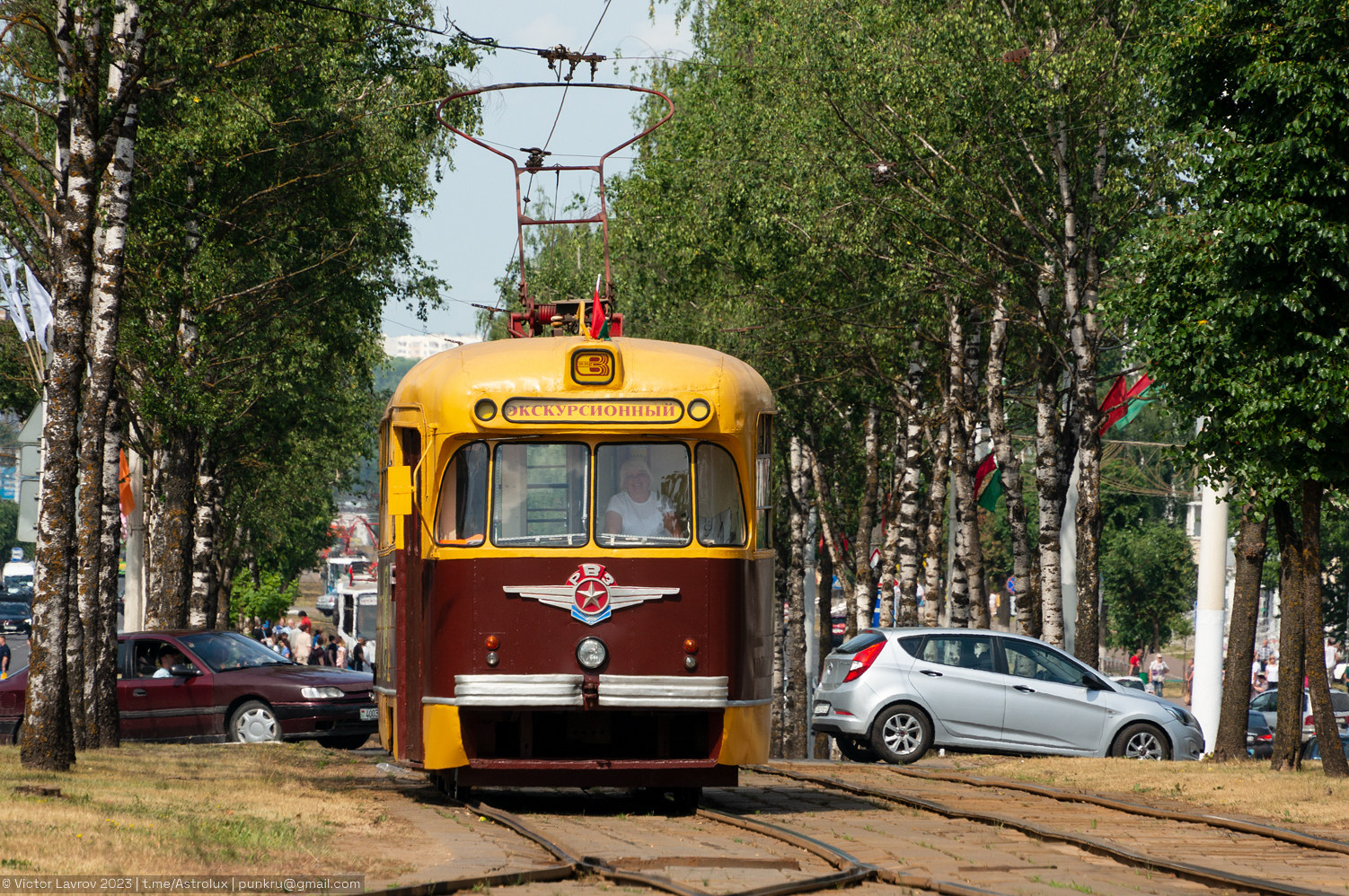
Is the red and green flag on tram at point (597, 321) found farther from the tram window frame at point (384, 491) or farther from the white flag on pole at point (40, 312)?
the white flag on pole at point (40, 312)

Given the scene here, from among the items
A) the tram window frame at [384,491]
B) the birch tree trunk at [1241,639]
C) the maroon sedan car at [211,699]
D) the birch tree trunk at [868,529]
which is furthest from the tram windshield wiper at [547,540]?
the birch tree trunk at [868,529]

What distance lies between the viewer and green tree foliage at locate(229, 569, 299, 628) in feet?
204

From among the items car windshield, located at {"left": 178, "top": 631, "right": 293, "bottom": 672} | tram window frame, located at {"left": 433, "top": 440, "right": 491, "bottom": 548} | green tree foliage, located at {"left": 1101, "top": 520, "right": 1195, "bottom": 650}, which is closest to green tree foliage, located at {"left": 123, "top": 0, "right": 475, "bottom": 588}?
car windshield, located at {"left": 178, "top": 631, "right": 293, "bottom": 672}

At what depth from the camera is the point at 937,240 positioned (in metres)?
25.9

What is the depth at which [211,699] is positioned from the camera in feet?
67.5

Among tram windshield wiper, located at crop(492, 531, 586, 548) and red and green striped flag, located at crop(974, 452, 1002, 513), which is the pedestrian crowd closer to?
red and green striped flag, located at crop(974, 452, 1002, 513)

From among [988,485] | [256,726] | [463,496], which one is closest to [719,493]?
[463,496]

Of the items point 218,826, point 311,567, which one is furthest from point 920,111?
point 311,567

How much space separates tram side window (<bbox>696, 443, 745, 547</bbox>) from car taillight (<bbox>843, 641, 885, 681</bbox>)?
7.63 metres

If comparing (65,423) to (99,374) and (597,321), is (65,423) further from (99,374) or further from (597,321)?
(597,321)

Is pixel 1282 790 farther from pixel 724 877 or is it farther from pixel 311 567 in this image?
pixel 311 567

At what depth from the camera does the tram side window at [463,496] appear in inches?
471

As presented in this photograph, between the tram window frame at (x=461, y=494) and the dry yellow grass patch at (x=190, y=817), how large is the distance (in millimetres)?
1968

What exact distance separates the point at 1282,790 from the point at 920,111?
12.9m
